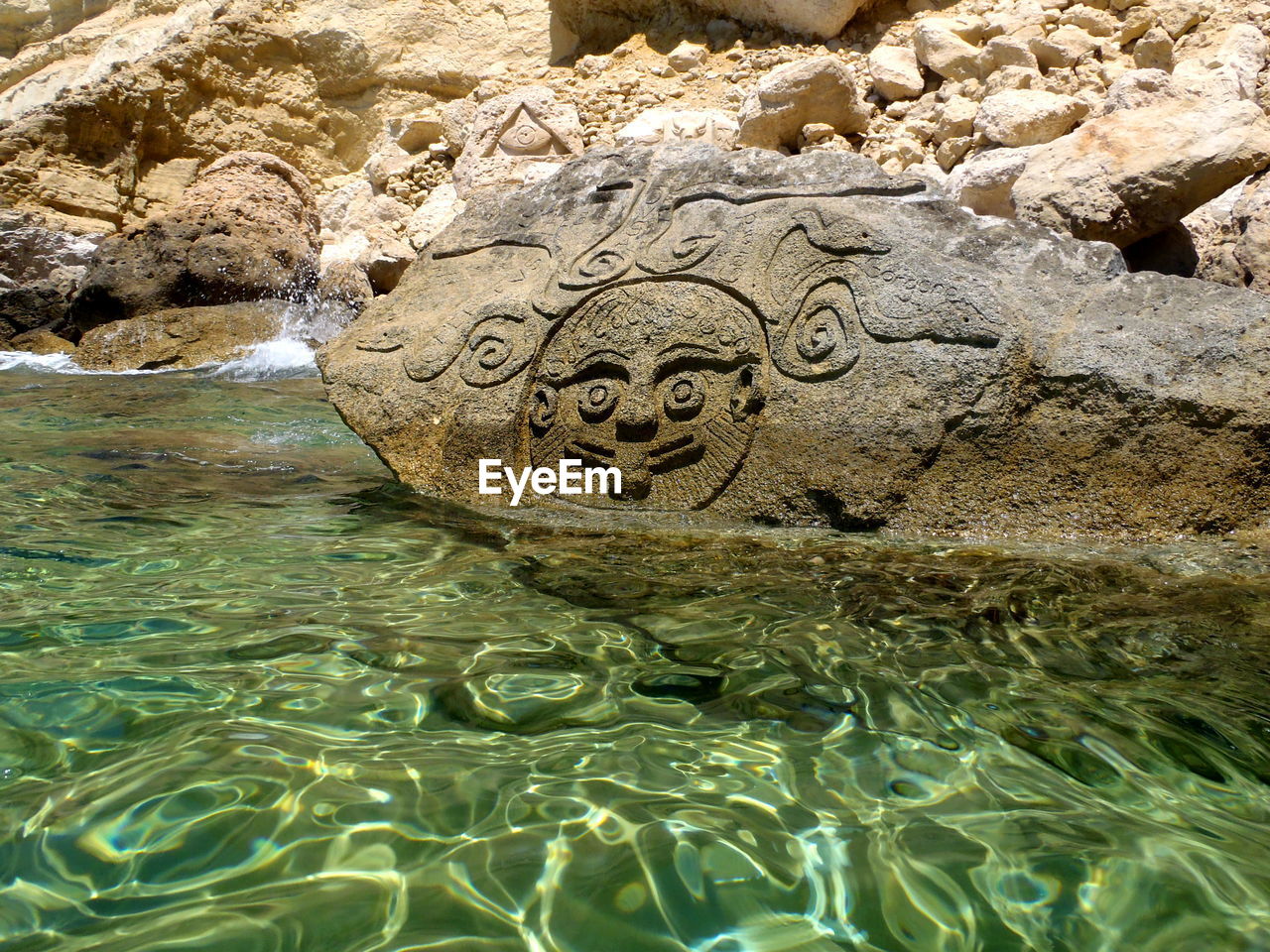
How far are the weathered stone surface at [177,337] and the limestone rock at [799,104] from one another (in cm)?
442

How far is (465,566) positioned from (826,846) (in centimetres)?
140

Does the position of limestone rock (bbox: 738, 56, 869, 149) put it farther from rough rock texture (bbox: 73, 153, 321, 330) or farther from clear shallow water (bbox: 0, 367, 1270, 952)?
clear shallow water (bbox: 0, 367, 1270, 952)

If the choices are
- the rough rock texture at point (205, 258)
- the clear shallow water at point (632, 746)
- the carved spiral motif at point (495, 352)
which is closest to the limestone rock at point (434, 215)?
the rough rock texture at point (205, 258)

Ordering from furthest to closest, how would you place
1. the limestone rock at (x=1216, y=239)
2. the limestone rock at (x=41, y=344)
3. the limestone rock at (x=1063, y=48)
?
the limestone rock at (x=41, y=344) → the limestone rock at (x=1063, y=48) → the limestone rock at (x=1216, y=239)

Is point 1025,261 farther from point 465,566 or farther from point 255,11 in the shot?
point 255,11

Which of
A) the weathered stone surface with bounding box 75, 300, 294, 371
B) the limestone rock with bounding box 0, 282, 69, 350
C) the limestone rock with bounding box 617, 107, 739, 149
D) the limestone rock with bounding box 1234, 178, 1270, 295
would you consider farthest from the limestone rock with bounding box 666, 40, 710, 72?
the limestone rock with bounding box 1234, 178, 1270, 295

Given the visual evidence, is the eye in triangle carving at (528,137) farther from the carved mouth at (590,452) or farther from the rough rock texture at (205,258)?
the carved mouth at (590,452)

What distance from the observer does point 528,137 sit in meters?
9.86

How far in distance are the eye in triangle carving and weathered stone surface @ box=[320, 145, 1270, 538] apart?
673 centimetres

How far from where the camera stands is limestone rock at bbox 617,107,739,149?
8742 mm

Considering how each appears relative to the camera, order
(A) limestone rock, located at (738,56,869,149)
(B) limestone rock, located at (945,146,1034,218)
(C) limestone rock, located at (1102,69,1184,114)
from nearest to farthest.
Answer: (C) limestone rock, located at (1102,69,1184,114) < (B) limestone rock, located at (945,146,1034,218) < (A) limestone rock, located at (738,56,869,149)

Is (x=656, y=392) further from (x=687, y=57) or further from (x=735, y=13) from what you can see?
(x=735, y=13)

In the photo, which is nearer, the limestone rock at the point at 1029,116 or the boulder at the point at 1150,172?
the boulder at the point at 1150,172

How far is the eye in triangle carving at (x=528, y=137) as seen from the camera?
987 centimetres
